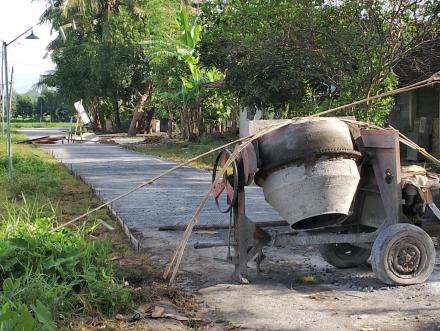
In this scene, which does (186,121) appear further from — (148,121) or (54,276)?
(54,276)

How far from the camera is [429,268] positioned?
557 centimetres

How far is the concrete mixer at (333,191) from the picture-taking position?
542 cm

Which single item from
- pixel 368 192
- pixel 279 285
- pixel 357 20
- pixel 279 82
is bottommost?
pixel 279 285

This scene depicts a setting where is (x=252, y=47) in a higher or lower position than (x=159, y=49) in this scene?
lower

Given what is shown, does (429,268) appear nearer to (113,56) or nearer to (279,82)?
(279,82)

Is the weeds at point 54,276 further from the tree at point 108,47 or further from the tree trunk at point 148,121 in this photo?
the tree trunk at point 148,121

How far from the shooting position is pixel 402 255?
546cm

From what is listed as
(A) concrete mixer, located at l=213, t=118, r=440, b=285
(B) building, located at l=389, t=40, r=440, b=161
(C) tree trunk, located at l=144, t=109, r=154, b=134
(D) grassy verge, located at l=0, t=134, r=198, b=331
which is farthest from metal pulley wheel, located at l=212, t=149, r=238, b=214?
(C) tree trunk, located at l=144, t=109, r=154, b=134

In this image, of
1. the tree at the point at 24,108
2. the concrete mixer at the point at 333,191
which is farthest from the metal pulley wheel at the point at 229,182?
the tree at the point at 24,108

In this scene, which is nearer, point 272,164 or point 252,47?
point 272,164

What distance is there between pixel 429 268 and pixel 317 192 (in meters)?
1.26

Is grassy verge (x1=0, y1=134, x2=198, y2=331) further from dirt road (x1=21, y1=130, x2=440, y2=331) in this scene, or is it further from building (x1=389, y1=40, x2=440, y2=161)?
building (x1=389, y1=40, x2=440, y2=161)

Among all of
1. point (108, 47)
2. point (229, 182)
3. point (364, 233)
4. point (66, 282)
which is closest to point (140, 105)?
point (108, 47)

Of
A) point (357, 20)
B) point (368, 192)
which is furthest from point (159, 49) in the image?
point (368, 192)
